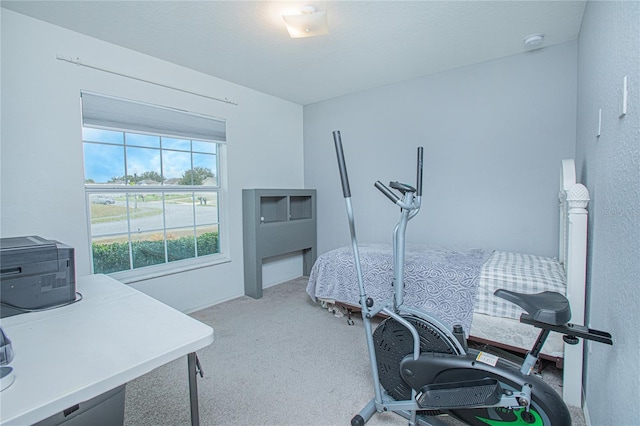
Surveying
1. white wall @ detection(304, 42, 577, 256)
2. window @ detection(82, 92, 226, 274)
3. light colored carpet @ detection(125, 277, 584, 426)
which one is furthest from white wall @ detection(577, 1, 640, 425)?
window @ detection(82, 92, 226, 274)

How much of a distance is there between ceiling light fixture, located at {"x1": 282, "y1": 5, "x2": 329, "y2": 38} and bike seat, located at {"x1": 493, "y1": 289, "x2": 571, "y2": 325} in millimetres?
2021

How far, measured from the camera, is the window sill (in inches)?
110

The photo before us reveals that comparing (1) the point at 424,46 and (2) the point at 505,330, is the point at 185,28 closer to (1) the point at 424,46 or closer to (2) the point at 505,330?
(1) the point at 424,46

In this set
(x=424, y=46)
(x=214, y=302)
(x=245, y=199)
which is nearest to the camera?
(x=424, y=46)

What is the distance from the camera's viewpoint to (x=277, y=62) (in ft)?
9.86

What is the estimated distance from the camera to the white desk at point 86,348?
0.80 metres

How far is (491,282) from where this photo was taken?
215 cm

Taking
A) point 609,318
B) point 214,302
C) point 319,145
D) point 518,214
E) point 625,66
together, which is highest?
point 319,145

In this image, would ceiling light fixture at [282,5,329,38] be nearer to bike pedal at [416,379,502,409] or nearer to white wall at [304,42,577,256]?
white wall at [304,42,577,256]

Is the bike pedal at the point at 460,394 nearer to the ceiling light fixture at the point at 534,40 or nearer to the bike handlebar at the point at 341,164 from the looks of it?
the bike handlebar at the point at 341,164

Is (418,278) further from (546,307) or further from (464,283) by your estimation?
(546,307)

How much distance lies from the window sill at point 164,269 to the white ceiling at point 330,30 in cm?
203

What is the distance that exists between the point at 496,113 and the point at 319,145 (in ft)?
7.26

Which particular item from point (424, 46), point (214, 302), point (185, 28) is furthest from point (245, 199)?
point (424, 46)
